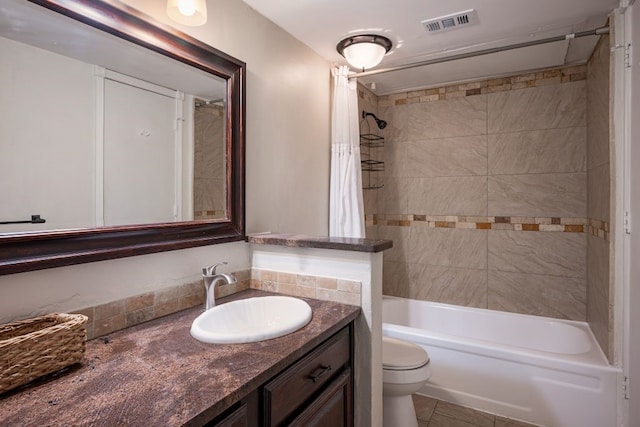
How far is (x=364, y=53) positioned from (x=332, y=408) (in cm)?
194

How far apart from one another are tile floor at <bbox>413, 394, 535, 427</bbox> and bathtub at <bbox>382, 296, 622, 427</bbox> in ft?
0.13

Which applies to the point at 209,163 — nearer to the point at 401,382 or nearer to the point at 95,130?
the point at 95,130

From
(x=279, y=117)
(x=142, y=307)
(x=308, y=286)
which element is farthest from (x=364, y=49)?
(x=142, y=307)

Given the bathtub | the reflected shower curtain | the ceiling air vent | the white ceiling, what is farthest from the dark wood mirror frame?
the bathtub

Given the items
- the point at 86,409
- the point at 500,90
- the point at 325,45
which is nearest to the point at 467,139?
the point at 500,90

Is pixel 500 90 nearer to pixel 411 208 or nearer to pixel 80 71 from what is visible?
pixel 411 208

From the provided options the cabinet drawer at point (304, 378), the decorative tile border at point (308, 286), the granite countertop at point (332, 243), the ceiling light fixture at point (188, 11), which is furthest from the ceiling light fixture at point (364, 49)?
the cabinet drawer at point (304, 378)

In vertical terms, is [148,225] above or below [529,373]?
above

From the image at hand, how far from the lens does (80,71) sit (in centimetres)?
118

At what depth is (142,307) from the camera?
1.34 meters

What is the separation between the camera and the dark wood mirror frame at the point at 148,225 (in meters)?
1.06

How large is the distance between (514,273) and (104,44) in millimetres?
3050

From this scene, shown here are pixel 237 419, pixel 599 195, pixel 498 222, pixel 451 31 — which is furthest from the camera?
pixel 498 222

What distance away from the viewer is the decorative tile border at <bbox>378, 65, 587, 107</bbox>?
271 cm
